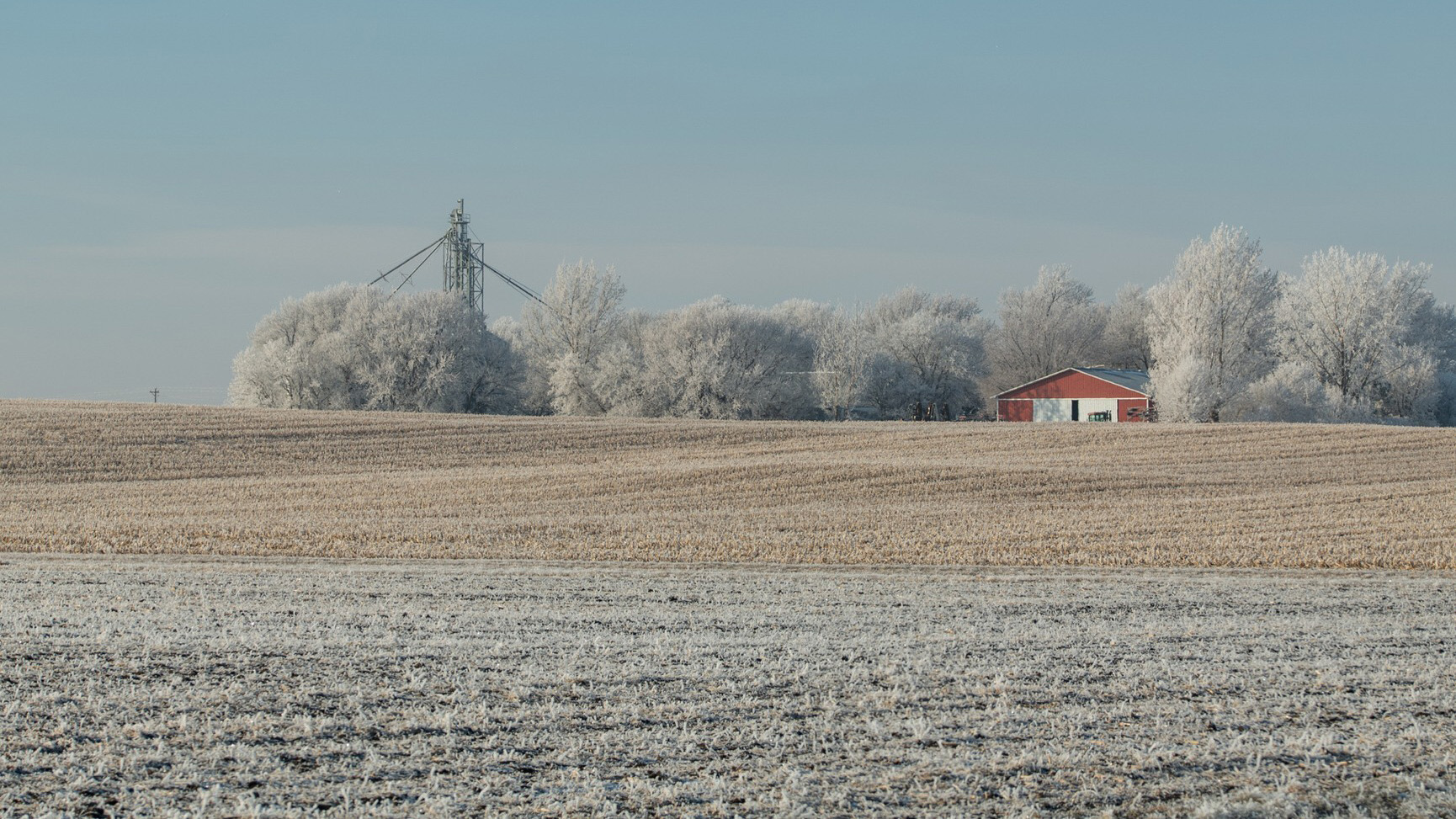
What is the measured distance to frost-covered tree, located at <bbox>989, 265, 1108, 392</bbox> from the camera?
10575 centimetres

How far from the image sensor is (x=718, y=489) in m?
35.6

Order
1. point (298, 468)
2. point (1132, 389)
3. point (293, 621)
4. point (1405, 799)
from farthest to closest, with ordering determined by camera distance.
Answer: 1. point (1132, 389)
2. point (298, 468)
3. point (293, 621)
4. point (1405, 799)

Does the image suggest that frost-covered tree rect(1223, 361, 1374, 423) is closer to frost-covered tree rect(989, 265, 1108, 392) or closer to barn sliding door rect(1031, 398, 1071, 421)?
barn sliding door rect(1031, 398, 1071, 421)

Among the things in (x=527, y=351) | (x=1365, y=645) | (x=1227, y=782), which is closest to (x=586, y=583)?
(x=1365, y=645)

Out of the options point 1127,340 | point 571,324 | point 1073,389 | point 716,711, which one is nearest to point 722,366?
point 571,324

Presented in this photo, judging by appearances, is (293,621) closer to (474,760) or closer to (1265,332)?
(474,760)

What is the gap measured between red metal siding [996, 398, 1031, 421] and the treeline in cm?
953

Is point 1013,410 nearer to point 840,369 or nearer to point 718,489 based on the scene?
point 840,369

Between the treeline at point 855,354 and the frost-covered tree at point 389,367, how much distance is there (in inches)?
4.9

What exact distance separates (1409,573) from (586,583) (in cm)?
1352

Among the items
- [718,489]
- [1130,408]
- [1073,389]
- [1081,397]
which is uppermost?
[1073,389]

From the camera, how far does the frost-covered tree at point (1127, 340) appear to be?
107125mm

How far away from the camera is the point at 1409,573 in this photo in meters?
21.2

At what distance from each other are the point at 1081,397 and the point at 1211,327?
1253 cm
